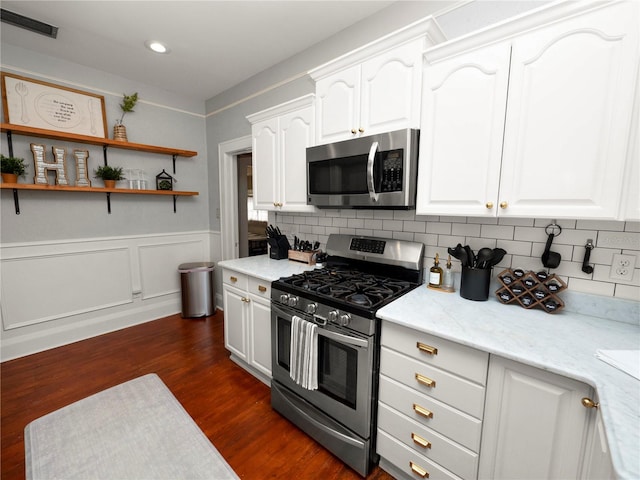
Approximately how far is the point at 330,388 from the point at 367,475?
0.47 metres

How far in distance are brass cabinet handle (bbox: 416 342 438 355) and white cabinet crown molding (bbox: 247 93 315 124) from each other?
1.78 metres

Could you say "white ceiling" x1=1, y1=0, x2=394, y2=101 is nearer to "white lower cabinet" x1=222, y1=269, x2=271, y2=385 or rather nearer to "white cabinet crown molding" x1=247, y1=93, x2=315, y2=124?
"white cabinet crown molding" x1=247, y1=93, x2=315, y2=124

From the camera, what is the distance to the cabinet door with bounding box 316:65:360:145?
1.79 m

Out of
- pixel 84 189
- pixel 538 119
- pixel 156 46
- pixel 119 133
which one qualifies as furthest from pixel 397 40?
pixel 84 189

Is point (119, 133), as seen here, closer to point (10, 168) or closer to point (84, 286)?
point (10, 168)

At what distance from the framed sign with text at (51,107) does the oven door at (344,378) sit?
283cm

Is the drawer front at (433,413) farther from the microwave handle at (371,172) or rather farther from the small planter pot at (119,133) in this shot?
the small planter pot at (119,133)

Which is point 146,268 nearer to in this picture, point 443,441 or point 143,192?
point 143,192

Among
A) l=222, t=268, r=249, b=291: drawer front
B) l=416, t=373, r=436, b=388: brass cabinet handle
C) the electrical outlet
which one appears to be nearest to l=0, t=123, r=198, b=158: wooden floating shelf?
l=222, t=268, r=249, b=291: drawer front

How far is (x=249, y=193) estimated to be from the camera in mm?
3746

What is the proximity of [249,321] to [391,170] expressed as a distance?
1.57 m

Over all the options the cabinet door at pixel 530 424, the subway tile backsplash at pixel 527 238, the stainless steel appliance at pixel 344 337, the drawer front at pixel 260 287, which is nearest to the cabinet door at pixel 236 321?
the drawer front at pixel 260 287

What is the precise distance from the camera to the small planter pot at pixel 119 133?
2.93 metres

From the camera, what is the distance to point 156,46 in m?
2.41
